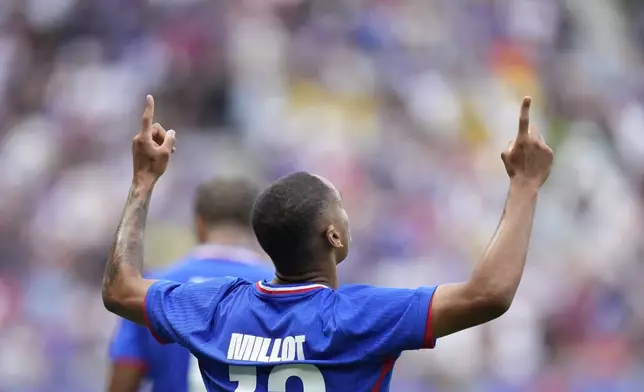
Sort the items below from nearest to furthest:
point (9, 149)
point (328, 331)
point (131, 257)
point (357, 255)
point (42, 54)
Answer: point (328, 331)
point (131, 257)
point (357, 255)
point (9, 149)
point (42, 54)

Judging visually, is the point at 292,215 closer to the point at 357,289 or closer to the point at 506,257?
the point at 357,289

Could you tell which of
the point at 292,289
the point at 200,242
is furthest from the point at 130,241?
the point at 200,242

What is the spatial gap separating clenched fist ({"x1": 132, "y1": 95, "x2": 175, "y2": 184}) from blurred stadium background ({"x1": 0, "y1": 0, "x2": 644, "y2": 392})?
604 centimetres

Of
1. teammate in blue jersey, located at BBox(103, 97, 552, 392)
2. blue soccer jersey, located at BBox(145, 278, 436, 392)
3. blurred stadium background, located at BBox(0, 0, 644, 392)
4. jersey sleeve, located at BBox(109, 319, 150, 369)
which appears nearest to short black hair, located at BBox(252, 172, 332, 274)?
teammate in blue jersey, located at BBox(103, 97, 552, 392)

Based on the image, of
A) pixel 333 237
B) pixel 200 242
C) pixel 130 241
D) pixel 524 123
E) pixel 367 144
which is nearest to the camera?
pixel 524 123

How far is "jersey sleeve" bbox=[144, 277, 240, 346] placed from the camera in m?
3.15

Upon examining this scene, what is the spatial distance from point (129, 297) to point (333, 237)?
64 cm

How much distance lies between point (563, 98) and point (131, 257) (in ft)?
30.7

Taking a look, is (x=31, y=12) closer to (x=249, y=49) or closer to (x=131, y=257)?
(x=249, y=49)

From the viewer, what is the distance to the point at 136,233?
3385mm

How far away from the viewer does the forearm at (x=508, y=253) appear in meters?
2.71

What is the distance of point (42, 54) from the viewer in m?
12.4

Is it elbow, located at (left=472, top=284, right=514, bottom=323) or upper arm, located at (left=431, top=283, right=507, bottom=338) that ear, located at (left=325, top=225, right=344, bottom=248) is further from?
elbow, located at (left=472, top=284, right=514, bottom=323)

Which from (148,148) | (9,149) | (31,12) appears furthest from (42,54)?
(148,148)
